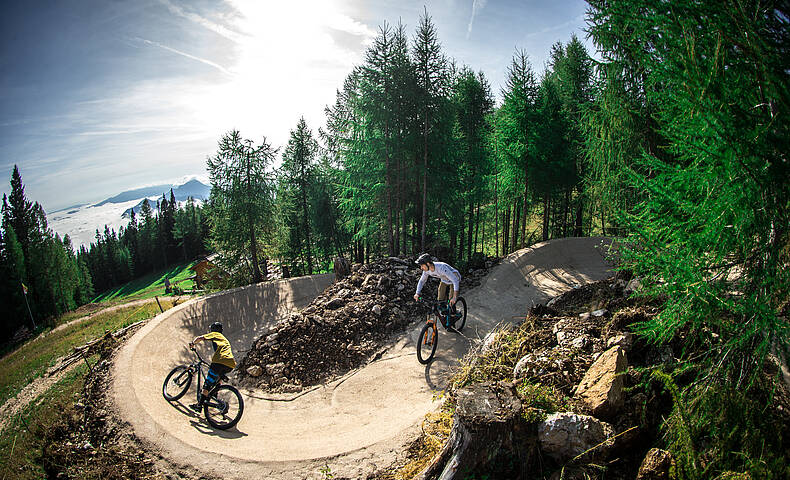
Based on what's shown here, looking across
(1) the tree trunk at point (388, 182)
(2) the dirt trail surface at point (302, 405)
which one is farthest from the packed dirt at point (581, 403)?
(1) the tree trunk at point (388, 182)

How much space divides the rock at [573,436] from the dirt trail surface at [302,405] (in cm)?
237

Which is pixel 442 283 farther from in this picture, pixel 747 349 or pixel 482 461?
pixel 747 349

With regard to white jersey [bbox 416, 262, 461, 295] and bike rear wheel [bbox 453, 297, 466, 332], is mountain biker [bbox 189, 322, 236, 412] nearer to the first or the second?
white jersey [bbox 416, 262, 461, 295]

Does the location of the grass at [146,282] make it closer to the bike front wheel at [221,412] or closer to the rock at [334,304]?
the rock at [334,304]

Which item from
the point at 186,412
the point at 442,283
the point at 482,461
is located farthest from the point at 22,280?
the point at 482,461

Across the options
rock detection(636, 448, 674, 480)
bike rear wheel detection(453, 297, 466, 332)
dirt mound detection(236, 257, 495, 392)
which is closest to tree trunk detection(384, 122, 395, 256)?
dirt mound detection(236, 257, 495, 392)

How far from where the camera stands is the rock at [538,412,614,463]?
10.9 feet

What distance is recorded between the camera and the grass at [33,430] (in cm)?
537

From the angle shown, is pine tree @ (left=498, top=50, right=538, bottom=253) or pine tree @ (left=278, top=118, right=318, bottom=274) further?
pine tree @ (left=278, top=118, right=318, bottom=274)

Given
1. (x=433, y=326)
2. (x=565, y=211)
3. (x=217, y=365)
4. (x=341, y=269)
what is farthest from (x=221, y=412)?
(x=565, y=211)

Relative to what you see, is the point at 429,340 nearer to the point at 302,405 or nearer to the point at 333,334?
the point at 333,334

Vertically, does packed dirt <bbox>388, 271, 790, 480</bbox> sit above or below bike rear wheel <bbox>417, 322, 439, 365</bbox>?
above

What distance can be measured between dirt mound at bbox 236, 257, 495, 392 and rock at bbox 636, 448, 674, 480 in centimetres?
696

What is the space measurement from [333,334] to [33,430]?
6.33 m
